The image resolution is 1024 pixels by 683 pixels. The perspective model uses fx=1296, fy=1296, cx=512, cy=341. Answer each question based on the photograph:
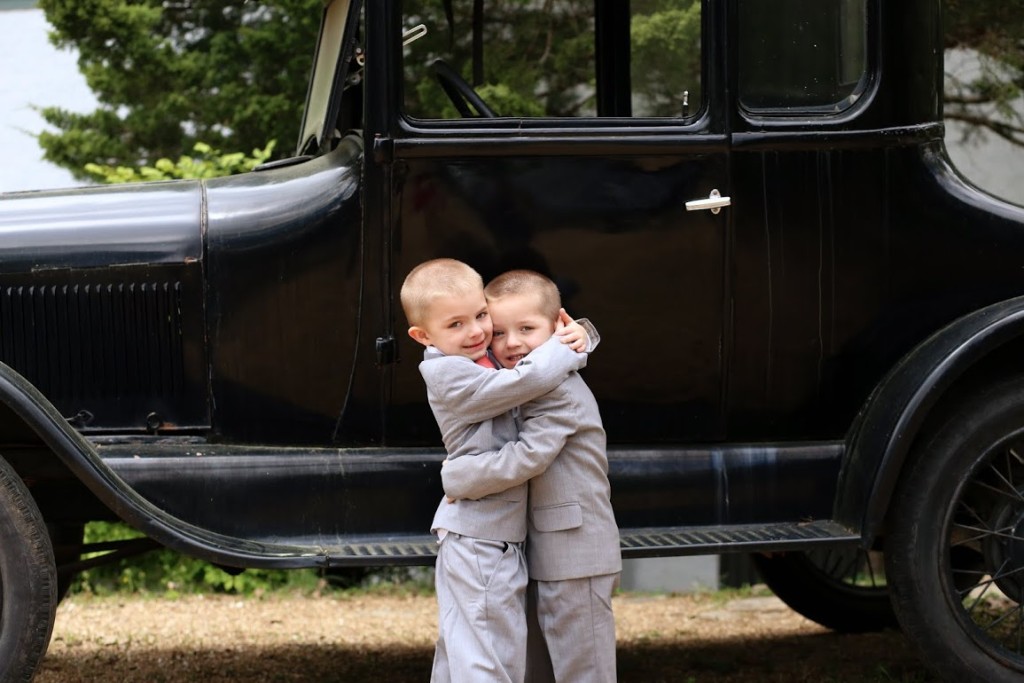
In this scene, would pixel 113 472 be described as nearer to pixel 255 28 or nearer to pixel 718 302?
pixel 718 302

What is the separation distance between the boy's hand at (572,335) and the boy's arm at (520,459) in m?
0.14

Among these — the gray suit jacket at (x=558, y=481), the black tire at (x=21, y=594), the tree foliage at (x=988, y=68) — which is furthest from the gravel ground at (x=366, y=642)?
the tree foliage at (x=988, y=68)

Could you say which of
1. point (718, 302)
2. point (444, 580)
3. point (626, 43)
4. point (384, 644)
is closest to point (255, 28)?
point (626, 43)

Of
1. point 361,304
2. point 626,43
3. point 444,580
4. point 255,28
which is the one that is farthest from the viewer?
point 255,28

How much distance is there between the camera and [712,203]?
3.64 m

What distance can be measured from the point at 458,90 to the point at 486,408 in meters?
1.36

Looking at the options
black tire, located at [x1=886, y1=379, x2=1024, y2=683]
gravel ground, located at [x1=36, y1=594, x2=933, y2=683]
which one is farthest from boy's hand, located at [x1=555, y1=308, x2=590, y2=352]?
gravel ground, located at [x1=36, y1=594, x2=933, y2=683]

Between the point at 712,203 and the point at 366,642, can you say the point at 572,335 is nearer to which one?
the point at 712,203

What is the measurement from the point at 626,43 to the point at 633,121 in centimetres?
92

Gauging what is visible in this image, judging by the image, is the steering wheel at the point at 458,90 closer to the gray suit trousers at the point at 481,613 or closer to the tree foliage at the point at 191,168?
the gray suit trousers at the point at 481,613

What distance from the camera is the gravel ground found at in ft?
14.6

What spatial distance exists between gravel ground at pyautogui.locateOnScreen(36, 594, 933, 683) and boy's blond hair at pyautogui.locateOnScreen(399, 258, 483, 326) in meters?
1.72

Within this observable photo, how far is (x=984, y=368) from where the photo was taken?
371 cm

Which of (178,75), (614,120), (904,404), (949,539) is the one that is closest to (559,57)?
(614,120)
